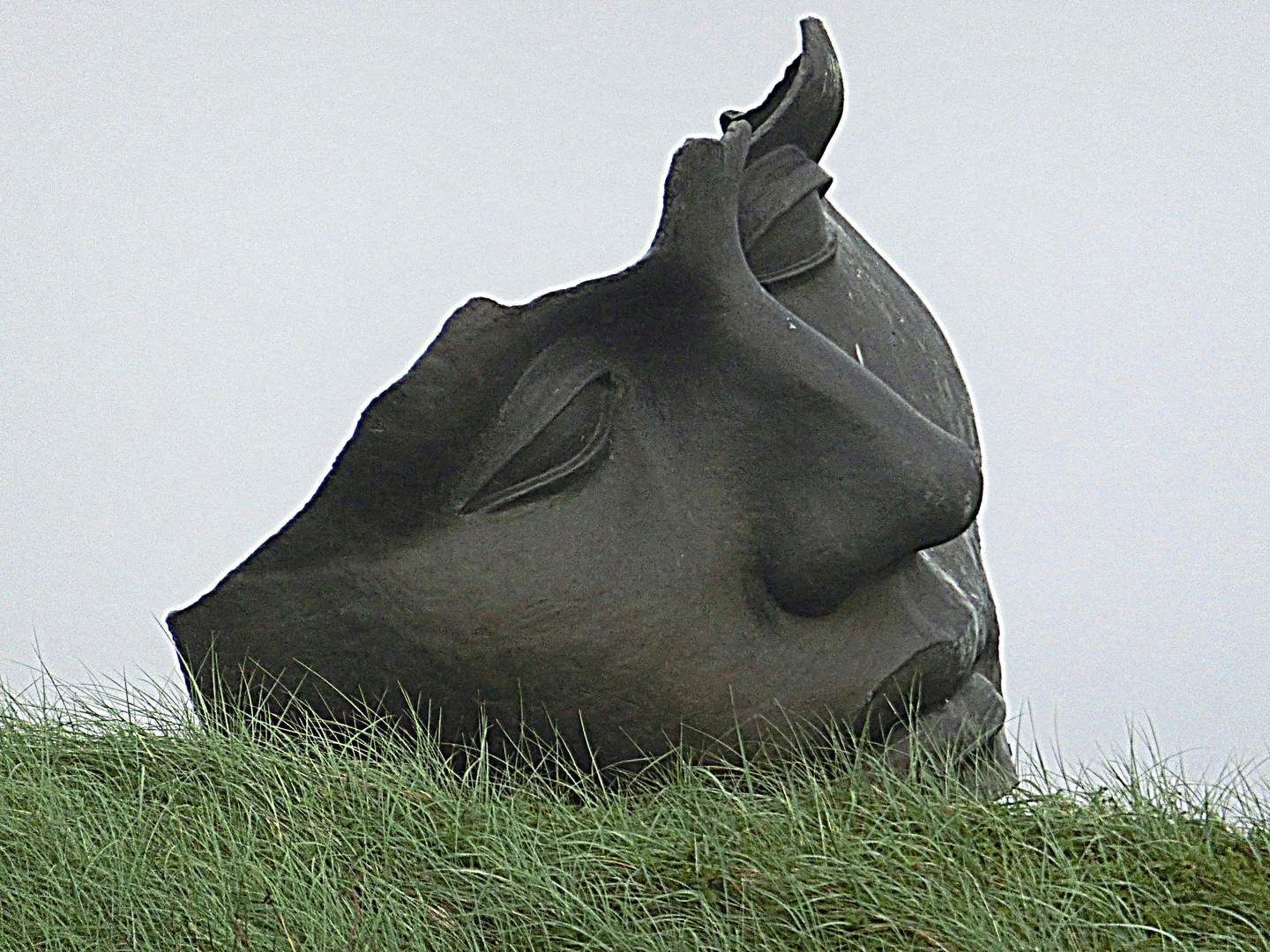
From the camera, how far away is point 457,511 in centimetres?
199

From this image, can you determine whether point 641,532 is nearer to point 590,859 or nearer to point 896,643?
point 896,643

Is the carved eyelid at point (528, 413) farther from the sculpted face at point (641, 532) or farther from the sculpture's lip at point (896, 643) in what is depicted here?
the sculpture's lip at point (896, 643)

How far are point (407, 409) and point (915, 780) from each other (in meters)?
0.67

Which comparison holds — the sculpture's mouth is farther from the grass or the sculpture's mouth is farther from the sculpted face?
the grass

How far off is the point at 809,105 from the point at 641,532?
24.7 inches

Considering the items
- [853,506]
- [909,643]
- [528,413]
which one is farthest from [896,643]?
[528,413]

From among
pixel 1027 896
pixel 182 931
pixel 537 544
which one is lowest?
pixel 1027 896

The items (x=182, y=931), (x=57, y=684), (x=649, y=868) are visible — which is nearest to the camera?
(x=182, y=931)

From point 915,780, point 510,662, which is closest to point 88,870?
point 510,662

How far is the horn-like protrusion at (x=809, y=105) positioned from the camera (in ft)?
7.30

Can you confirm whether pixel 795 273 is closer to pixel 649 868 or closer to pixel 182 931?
pixel 649 868

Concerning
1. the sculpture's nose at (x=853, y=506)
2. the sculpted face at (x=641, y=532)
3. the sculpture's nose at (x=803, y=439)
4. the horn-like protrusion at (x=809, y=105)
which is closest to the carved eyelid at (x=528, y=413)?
the sculpted face at (x=641, y=532)

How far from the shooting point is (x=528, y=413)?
198 cm

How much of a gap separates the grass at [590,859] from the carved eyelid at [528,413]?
0.30 meters
